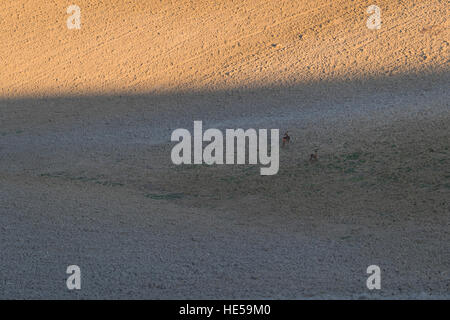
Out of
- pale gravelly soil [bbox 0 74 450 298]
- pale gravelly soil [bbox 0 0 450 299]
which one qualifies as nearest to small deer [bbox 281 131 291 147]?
pale gravelly soil [bbox 0 74 450 298]

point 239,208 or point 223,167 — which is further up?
point 223,167

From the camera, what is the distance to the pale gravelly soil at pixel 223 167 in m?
11.1

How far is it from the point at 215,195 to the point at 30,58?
52.9ft

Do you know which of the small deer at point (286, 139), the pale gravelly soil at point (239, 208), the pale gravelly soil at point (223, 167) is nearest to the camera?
the pale gravelly soil at point (239, 208)

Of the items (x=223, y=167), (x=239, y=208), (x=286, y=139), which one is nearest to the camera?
(x=239, y=208)

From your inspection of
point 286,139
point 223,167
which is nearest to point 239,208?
point 223,167

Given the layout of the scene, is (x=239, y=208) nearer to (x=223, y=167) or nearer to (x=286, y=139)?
(x=223, y=167)

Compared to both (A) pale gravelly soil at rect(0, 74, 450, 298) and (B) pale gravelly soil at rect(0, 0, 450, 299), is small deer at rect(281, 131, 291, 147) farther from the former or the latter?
(B) pale gravelly soil at rect(0, 0, 450, 299)

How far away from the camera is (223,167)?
18562 millimetres

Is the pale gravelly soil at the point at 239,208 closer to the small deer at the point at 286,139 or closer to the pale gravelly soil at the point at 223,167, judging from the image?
the pale gravelly soil at the point at 223,167

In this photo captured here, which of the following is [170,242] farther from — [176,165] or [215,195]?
[176,165]

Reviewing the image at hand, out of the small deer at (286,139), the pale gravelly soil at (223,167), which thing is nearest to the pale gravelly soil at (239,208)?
the pale gravelly soil at (223,167)

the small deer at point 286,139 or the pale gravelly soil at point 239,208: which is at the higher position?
the small deer at point 286,139

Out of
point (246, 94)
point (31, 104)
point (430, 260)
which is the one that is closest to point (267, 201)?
point (430, 260)
